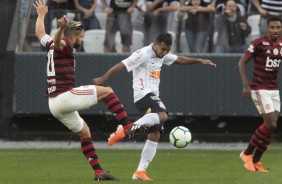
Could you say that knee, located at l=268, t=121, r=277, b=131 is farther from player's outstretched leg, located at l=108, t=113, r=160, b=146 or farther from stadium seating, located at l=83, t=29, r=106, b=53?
stadium seating, located at l=83, t=29, r=106, b=53

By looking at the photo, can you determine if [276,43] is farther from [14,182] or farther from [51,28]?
[51,28]

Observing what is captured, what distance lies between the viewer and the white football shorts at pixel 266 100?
14.8 meters

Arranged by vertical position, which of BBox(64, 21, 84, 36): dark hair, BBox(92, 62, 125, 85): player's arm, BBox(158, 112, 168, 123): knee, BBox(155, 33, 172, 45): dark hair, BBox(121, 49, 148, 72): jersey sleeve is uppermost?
BBox(64, 21, 84, 36): dark hair

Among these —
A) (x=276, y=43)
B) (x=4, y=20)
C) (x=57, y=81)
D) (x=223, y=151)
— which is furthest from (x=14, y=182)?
(x=4, y=20)

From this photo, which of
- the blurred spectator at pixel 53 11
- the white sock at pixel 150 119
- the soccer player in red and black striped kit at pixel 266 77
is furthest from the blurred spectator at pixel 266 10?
the white sock at pixel 150 119

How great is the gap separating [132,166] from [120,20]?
5.25 metres

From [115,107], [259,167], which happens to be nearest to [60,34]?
[115,107]

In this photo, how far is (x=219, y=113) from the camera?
21125 mm

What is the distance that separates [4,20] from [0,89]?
1.77 metres

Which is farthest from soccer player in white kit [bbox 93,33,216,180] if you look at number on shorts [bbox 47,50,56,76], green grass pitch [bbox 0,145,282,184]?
number on shorts [bbox 47,50,56,76]

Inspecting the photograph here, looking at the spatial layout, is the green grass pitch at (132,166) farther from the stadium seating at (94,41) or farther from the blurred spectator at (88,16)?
the blurred spectator at (88,16)

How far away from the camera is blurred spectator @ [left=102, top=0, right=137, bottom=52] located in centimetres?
2044

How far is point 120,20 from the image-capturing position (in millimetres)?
20469

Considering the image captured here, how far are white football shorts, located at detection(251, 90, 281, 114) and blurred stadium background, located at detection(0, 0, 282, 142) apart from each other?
579cm
